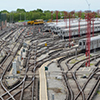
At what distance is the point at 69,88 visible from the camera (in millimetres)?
15516

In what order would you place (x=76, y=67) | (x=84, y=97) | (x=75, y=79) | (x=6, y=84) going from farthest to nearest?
1. (x=76, y=67)
2. (x=75, y=79)
3. (x=6, y=84)
4. (x=84, y=97)

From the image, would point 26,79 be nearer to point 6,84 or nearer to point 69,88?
point 6,84

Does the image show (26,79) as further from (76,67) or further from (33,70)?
(76,67)

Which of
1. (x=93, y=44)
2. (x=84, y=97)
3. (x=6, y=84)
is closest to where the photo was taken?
(x=84, y=97)

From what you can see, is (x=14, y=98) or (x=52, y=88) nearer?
(x=14, y=98)

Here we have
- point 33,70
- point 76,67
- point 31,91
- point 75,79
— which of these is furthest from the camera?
point 76,67

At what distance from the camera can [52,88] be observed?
1565 cm

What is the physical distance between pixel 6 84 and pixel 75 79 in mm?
5061

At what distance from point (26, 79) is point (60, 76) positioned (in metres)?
2.59

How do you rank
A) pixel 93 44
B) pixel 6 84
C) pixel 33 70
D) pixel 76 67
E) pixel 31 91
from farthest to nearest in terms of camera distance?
1. pixel 93 44
2. pixel 76 67
3. pixel 33 70
4. pixel 6 84
5. pixel 31 91

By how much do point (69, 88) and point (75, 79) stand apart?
2297mm

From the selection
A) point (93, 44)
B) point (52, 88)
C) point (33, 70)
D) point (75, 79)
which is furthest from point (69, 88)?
point (93, 44)

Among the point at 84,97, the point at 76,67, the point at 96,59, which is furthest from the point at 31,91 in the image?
the point at 96,59

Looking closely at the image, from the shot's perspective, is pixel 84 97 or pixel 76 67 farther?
pixel 76 67
